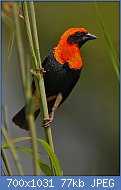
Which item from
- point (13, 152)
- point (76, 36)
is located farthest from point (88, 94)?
point (13, 152)

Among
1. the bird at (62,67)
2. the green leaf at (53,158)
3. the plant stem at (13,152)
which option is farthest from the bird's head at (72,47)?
the plant stem at (13,152)

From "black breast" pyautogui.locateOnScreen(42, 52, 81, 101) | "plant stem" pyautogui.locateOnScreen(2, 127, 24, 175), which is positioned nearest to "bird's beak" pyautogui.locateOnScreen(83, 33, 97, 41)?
"black breast" pyautogui.locateOnScreen(42, 52, 81, 101)

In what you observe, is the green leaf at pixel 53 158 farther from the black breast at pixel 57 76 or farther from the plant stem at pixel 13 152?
the black breast at pixel 57 76

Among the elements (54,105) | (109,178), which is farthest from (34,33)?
(54,105)

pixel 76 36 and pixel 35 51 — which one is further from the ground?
pixel 76 36

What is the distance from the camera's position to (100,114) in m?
6.31

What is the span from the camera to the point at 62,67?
2.93 meters

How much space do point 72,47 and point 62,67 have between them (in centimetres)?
15

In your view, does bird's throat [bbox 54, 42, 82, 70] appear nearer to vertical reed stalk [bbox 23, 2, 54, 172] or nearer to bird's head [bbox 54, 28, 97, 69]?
bird's head [bbox 54, 28, 97, 69]

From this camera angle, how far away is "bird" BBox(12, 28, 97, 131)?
291 centimetres

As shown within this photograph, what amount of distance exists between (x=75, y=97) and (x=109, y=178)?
4.35 m

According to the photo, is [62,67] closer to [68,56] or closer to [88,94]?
[68,56]

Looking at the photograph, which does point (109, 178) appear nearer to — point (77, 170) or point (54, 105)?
point (54, 105)

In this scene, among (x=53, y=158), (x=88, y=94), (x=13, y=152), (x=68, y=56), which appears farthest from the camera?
(x=88, y=94)
